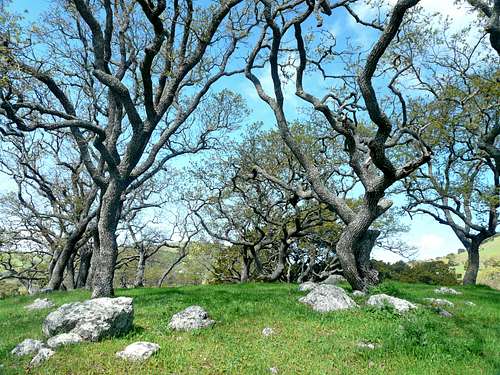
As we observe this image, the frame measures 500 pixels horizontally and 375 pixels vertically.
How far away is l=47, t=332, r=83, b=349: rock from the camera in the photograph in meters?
8.22

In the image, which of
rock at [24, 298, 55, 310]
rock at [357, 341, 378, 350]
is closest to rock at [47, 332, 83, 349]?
rock at [357, 341, 378, 350]

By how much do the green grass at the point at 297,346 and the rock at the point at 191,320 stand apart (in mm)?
246

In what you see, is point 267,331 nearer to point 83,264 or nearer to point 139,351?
point 139,351

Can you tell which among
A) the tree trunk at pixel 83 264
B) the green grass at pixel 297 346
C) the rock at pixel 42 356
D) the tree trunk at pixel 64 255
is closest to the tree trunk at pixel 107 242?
the green grass at pixel 297 346

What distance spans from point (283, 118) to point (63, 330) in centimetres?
1231

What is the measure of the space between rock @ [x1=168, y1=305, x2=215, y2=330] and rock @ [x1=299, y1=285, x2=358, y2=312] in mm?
3444

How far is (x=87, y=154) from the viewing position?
17.0 metres

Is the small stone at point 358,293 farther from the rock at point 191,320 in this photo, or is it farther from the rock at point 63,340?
the rock at point 63,340

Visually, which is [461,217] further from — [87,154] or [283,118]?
[87,154]

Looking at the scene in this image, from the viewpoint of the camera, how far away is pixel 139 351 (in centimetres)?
773

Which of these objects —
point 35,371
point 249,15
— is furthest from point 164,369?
point 249,15

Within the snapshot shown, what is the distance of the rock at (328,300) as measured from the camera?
11594 mm

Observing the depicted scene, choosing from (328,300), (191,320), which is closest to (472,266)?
(328,300)

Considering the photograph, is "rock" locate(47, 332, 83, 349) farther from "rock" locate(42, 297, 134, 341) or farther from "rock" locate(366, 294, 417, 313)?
"rock" locate(366, 294, 417, 313)
